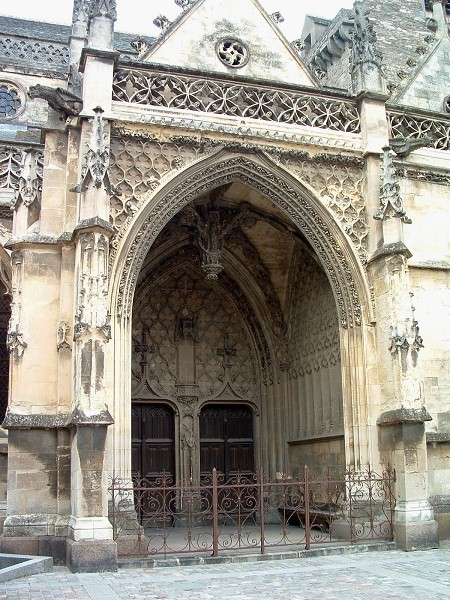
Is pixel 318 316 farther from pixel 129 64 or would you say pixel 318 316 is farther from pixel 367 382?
pixel 129 64

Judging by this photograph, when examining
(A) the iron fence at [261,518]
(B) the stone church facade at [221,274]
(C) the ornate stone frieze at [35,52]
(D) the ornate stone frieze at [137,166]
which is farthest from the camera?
(C) the ornate stone frieze at [35,52]

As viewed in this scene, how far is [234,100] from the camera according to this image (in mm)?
13086

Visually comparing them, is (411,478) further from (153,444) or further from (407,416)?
(153,444)

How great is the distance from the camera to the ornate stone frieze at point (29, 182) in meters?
12.1

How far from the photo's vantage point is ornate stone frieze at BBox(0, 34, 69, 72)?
67.1 feet

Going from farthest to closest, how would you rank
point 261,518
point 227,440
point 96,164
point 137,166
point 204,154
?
point 227,440 → point 204,154 → point 137,166 → point 96,164 → point 261,518

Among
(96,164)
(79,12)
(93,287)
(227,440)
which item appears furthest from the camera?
(79,12)

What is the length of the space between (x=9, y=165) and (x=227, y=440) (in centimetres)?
741

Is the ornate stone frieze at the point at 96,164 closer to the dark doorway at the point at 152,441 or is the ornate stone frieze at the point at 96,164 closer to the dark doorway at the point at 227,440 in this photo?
the dark doorway at the point at 152,441

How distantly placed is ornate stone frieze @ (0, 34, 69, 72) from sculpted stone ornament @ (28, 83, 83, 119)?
895 cm

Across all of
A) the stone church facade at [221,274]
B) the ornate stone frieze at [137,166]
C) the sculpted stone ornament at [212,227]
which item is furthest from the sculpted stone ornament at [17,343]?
the sculpted stone ornament at [212,227]

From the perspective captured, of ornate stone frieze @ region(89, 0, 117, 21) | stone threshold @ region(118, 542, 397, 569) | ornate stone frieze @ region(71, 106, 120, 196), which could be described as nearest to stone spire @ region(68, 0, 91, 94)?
ornate stone frieze @ region(89, 0, 117, 21)

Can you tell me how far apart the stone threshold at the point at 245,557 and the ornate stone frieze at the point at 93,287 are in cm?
312

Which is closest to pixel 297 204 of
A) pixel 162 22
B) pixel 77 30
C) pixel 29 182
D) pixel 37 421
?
pixel 162 22
